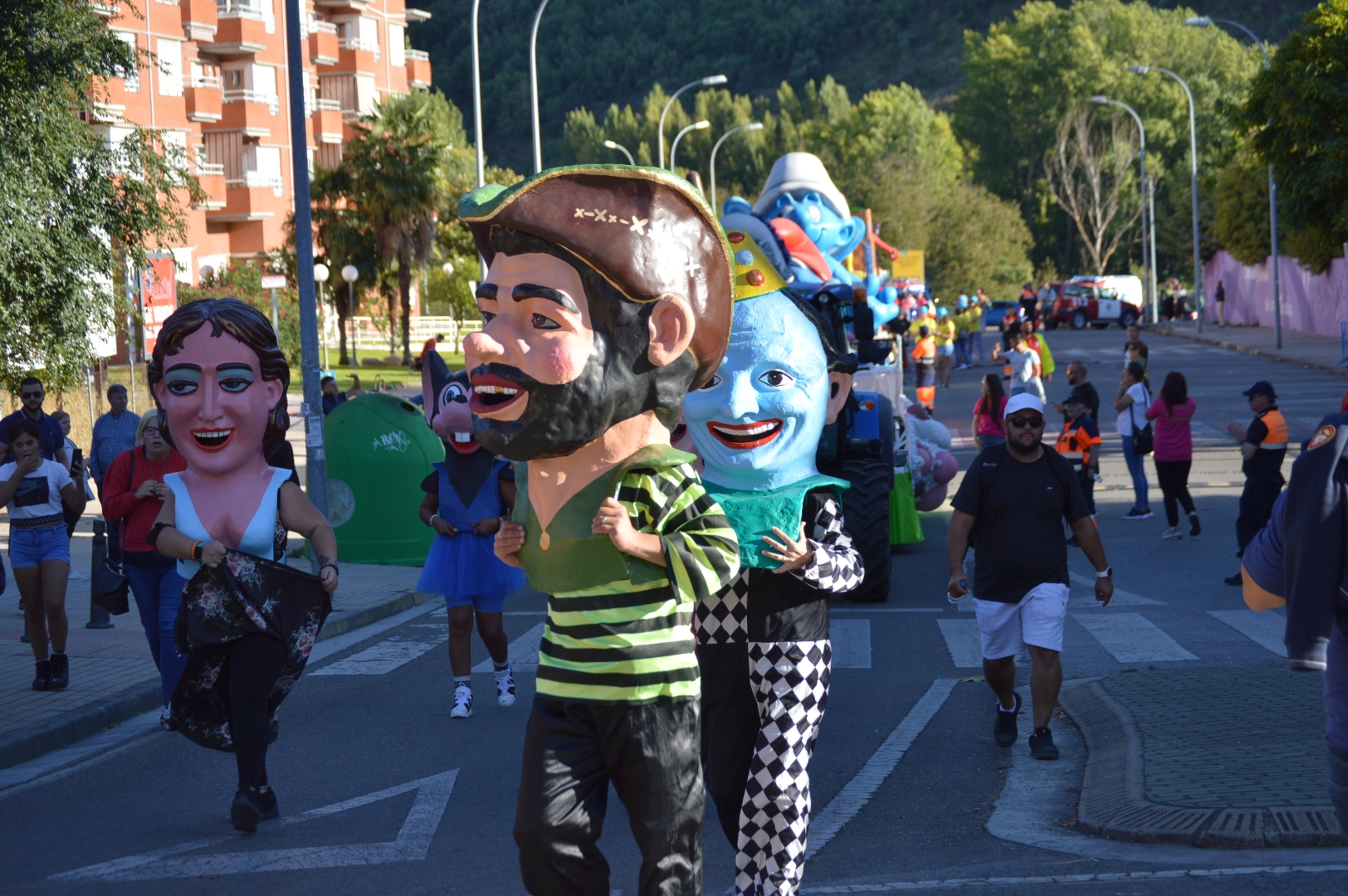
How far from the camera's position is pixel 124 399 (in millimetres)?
12789

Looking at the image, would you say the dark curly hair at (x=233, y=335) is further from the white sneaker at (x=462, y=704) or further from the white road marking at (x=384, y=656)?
the white road marking at (x=384, y=656)

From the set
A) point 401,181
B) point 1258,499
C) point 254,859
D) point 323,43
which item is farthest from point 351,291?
point 254,859

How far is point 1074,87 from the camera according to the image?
3211 inches

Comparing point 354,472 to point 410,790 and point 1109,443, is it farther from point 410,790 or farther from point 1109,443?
point 1109,443

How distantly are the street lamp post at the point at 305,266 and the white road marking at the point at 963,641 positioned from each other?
17.6 feet

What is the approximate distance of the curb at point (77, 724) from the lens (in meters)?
7.72

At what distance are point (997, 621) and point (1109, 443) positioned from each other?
52.3ft

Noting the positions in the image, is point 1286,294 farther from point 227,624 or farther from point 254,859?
point 254,859

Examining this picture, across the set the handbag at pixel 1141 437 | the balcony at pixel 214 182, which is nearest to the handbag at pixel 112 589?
the handbag at pixel 1141 437

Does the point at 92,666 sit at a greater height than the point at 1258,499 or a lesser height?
lesser

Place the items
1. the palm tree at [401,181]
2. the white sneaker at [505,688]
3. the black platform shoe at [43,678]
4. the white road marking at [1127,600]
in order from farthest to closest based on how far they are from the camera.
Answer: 1. the palm tree at [401,181]
2. the white road marking at [1127,600]
3. the black platform shoe at [43,678]
4. the white sneaker at [505,688]

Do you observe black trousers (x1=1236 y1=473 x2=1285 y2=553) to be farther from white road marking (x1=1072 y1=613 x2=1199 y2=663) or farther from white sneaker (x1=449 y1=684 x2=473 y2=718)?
white sneaker (x1=449 y1=684 x2=473 y2=718)

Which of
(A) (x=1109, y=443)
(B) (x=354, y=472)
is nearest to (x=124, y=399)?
(B) (x=354, y=472)

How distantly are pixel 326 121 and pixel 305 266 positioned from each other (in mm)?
51768
